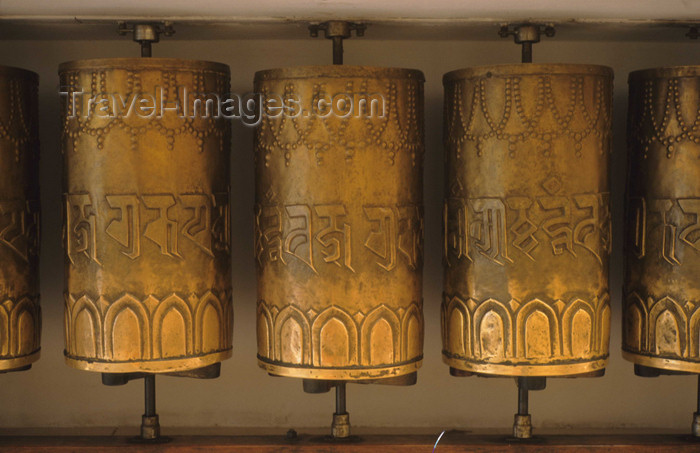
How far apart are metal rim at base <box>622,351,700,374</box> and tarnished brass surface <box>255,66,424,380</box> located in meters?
0.38

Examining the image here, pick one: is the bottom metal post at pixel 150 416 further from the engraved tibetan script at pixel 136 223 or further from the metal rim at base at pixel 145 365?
the engraved tibetan script at pixel 136 223

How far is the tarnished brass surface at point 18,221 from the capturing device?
118 cm

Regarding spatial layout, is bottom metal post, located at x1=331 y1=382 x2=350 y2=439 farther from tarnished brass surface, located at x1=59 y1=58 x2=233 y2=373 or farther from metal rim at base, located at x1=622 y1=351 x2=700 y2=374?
metal rim at base, located at x1=622 y1=351 x2=700 y2=374

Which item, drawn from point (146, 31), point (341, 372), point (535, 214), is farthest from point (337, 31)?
point (341, 372)

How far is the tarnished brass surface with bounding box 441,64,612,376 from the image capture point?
1.16m

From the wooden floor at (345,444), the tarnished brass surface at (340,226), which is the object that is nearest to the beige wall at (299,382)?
the wooden floor at (345,444)

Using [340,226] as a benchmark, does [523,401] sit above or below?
below

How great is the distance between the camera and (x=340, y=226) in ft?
3.80

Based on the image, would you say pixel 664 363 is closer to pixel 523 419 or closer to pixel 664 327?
pixel 664 327

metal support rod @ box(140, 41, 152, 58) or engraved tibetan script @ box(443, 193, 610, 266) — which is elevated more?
metal support rod @ box(140, 41, 152, 58)

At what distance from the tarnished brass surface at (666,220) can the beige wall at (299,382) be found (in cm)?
15

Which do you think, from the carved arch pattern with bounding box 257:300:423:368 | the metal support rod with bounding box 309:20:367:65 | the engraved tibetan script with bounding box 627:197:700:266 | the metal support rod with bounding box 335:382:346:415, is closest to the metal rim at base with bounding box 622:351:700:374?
the engraved tibetan script with bounding box 627:197:700:266

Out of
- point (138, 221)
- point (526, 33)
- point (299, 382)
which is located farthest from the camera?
point (299, 382)

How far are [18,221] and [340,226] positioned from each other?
0.51m
